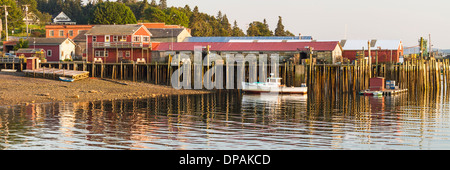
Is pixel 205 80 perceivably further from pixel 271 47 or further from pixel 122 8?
pixel 122 8

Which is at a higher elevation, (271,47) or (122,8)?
(122,8)

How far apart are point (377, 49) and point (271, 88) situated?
27549 mm

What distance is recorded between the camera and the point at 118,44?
89.8 meters

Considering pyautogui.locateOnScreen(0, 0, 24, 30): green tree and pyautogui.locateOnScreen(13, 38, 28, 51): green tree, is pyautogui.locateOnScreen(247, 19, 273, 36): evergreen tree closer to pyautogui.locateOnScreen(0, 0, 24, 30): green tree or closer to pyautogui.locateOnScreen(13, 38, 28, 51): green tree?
pyautogui.locateOnScreen(0, 0, 24, 30): green tree

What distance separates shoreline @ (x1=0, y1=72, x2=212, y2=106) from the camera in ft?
179

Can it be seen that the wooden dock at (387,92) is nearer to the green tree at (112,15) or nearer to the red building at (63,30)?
the red building at (63,30)

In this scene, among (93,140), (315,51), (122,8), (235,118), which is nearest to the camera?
(93,140)

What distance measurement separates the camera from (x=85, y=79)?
72250 mm

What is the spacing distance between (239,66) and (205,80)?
189 inches

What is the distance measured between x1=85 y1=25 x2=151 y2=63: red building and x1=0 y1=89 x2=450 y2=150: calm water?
31790 mm

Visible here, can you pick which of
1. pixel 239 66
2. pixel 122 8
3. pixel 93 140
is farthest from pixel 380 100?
pixel 122 8

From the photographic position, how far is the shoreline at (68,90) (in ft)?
179
